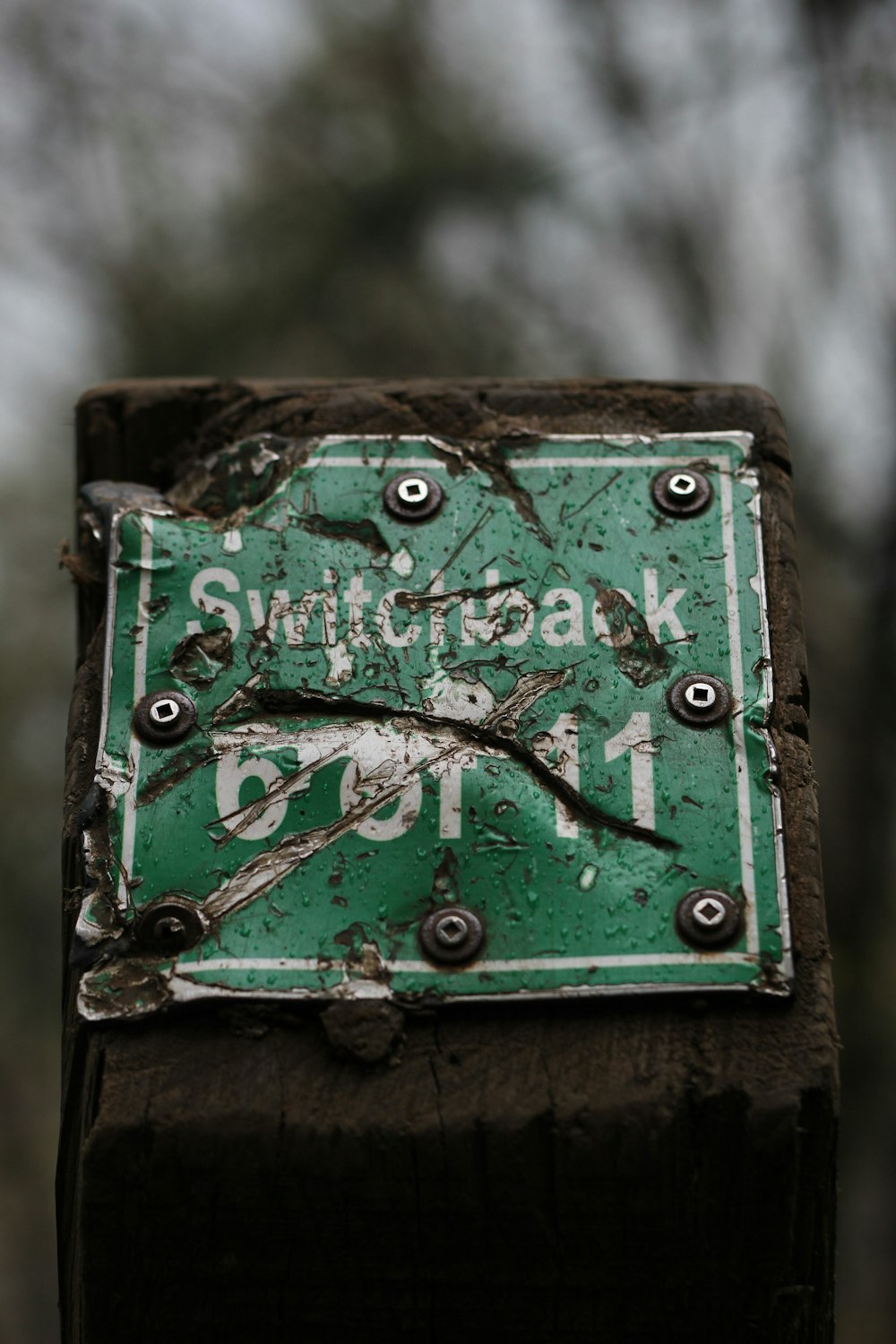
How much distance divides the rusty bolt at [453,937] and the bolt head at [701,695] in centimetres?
27

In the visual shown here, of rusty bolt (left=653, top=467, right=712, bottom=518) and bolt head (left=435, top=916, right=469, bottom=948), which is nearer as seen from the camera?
bolt head (left=435, top=916, right=469, bottom=948)

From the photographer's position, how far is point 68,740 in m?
1.20

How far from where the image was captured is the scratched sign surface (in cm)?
107

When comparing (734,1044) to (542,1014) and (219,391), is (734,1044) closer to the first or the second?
(542,1014)

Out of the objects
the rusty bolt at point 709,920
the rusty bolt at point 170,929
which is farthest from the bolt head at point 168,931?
the rusty bolt at point 709,920

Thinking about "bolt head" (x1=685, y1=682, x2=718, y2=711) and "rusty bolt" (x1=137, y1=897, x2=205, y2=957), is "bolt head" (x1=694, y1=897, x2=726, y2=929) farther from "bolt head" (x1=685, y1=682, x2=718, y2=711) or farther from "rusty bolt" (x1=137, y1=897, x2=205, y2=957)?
"rusty bolt" (x1=137, y1=897, x2=205, y2=957)

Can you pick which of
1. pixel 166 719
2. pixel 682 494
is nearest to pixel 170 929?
pixel 166 719

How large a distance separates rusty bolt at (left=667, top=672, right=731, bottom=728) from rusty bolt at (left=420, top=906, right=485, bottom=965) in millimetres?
261

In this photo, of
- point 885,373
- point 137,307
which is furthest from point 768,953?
point 137,307

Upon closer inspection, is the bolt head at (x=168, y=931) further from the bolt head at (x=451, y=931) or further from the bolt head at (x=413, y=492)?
the bolt head at (x=413, y=492)

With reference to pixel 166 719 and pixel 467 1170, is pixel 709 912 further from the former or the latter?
pixel 166 719

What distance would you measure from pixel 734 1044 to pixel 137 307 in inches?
234

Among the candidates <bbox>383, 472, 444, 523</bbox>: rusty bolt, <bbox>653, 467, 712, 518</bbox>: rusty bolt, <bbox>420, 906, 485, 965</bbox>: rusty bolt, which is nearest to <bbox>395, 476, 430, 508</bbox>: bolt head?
<bbox>383, 472, 444, 523</bbox>: rusty bolt

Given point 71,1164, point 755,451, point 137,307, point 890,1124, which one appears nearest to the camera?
point 71,1164
